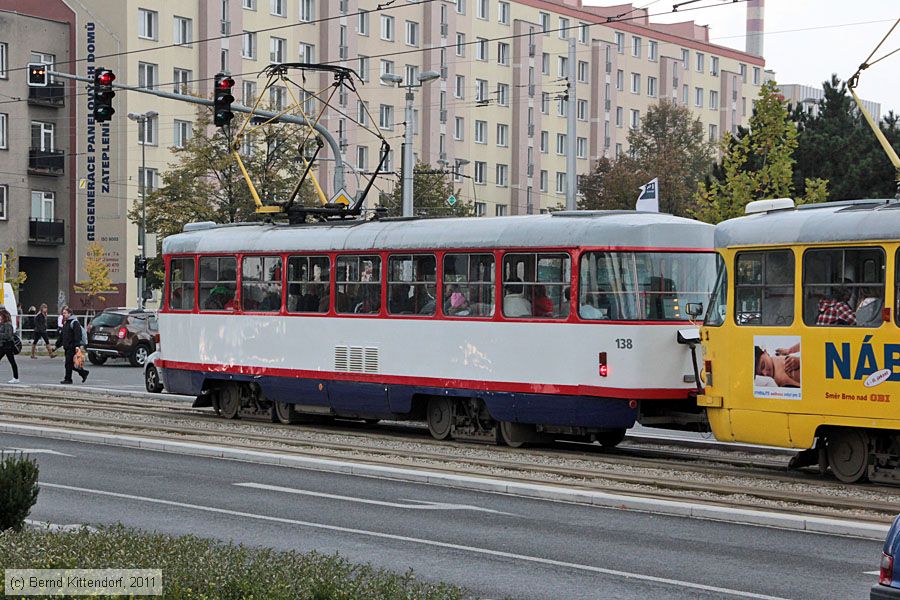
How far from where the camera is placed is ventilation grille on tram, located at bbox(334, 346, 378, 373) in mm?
22000

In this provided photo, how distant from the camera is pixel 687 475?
16953 mm

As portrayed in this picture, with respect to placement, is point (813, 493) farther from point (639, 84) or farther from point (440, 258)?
point (639, 84)

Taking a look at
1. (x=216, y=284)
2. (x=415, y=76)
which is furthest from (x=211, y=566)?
(x=415, y=76)

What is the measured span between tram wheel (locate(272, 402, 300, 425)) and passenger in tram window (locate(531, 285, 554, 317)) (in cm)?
559

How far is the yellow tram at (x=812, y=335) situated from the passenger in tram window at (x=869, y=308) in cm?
1

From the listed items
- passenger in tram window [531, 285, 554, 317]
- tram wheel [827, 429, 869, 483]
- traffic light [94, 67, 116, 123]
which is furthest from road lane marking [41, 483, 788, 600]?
traffic light [94, 67, 116, 123]

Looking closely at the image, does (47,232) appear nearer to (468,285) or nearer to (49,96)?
(49,96)

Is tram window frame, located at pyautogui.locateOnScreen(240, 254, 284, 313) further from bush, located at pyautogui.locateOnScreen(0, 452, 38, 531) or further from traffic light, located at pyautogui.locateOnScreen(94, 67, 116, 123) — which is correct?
bush, located at pyautogui.locateOnScreen(0, 452, 38, 531)

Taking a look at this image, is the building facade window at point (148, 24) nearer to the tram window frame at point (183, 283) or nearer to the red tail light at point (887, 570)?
the tram window frame at point (183, 283)

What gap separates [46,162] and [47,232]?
3.11 metres

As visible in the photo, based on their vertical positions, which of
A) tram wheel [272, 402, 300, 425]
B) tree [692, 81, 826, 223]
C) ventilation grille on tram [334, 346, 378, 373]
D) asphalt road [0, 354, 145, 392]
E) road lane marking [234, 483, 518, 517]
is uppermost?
tree [692, 81, 826, 223]

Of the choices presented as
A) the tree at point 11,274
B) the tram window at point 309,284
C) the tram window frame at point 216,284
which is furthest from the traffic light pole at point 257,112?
the tree at point 11,274

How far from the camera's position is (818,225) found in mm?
16375

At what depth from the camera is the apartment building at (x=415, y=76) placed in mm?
68125
